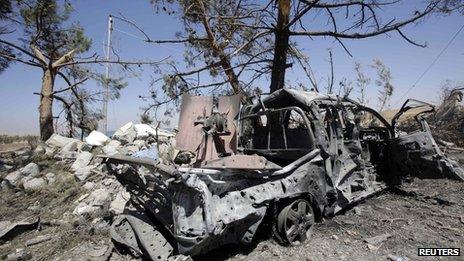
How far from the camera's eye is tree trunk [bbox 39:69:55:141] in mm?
12976

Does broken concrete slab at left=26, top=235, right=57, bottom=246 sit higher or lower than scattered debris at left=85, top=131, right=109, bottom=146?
lower

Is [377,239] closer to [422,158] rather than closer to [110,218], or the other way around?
[422,158]

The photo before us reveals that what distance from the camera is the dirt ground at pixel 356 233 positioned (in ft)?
14.5

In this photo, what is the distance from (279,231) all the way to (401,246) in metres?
1.55

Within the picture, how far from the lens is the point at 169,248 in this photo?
425 centimetres

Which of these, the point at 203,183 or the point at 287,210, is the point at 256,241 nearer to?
the point at 287,210

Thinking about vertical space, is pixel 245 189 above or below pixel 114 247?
above

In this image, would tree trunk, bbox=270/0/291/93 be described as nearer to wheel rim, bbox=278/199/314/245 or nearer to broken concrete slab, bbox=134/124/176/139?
broken concrete slab, bbox=134/124/176/139

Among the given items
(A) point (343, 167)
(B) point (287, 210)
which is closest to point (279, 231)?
(B) point (287, 210)

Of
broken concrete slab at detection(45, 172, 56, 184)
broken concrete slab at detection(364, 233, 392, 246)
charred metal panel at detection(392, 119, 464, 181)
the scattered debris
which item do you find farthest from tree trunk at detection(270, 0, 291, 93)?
broken concrete slab at detection(45, 172, 56, 184)

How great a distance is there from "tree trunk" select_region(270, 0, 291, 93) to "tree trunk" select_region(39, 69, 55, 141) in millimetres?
8621

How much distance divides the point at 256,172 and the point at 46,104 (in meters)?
11.5

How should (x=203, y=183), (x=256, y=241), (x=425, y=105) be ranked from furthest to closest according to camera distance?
1. (x=425, y=105)
2. (x=256, y=241)
3. (x=203, y=183)

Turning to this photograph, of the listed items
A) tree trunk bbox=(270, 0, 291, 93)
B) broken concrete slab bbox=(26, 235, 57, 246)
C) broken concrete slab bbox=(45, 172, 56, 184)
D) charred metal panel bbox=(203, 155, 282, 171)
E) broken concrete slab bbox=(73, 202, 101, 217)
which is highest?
tree trunk bbox=(270, 0, 291, 93)
